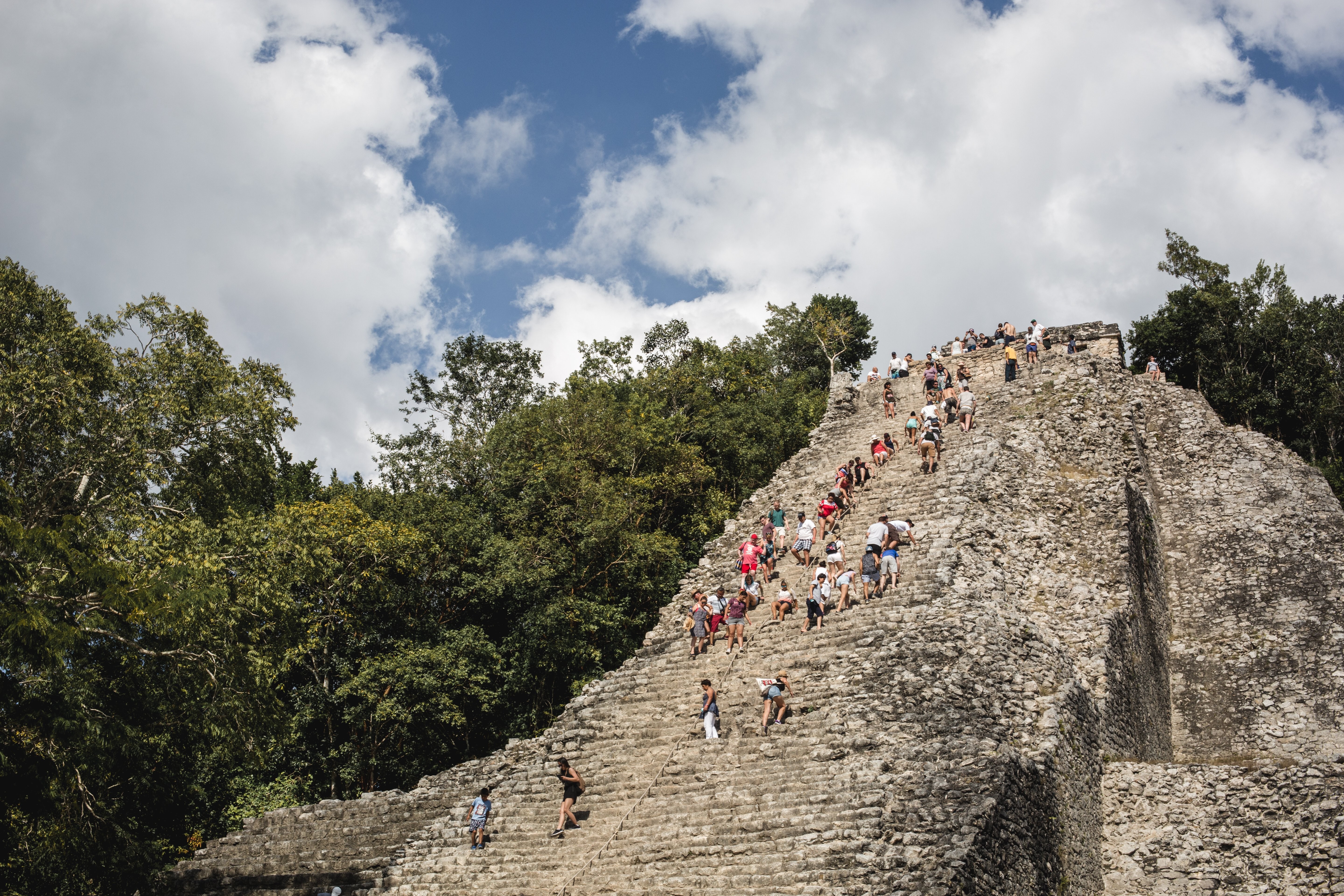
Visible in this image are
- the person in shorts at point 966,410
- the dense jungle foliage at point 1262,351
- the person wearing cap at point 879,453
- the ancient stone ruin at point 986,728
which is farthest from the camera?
the dense jungle foliage at point 1262,351

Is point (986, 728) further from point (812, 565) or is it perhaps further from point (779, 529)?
point (779, 529)

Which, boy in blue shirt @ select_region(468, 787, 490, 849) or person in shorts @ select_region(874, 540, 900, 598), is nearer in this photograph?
boy in blue shirt @ select_region(468, 787, 490, 849)

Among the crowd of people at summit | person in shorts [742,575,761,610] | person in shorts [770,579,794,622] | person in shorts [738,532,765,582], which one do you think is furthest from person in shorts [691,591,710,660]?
person in shorts [738,532,765,582]

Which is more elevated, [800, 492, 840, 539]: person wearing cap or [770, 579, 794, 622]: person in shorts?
[800, 492, 840, 539]: person wearing cap

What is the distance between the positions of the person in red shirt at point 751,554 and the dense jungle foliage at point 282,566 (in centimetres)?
663

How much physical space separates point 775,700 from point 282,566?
8162mm

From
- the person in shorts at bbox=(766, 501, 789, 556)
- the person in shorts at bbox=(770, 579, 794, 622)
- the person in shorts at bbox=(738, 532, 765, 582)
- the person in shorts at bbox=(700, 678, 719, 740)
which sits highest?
the person in shorts at bbox=(766, 501, 789, 556)

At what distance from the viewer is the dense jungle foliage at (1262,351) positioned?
3161cm

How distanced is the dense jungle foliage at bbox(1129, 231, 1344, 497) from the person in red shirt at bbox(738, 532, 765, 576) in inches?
890

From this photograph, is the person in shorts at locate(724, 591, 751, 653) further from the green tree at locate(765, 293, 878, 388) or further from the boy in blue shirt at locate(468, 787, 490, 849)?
the green tree at locate(765, 293, 878, 388)

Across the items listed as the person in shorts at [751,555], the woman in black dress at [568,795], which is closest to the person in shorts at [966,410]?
the person in shorts at [751,555]

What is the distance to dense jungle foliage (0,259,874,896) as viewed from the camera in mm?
11664

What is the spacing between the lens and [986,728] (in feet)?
39.7

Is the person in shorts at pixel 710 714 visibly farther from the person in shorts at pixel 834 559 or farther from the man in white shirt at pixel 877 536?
the man in white shirt at pixel 877 536
